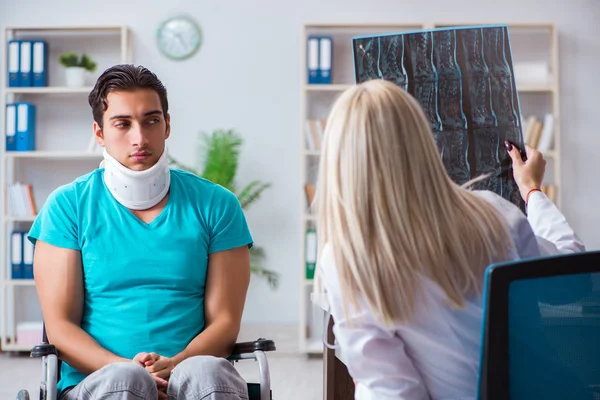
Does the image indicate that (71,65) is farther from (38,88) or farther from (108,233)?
(108,233)

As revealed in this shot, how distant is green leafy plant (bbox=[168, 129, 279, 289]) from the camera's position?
4.41 m

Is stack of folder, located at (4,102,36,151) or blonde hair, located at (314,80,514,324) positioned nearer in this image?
blonde hair, located at (314,80,514,324)

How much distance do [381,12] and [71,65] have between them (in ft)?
6.71

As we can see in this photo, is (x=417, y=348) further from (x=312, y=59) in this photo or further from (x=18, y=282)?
(x=18, y=282)

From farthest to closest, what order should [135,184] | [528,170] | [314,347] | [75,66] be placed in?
[75,66]
[314,347]
[135,184]
[528,170]

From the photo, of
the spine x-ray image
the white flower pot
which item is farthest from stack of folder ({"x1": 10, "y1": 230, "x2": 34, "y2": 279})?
the spine x-ray image

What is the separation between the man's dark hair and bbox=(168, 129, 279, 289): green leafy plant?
237 centimetres

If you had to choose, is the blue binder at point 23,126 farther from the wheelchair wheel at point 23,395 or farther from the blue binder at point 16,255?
the wheelchair wheel at point 23,395

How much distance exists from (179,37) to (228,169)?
98cm

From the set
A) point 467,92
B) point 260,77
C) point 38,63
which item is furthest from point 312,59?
point 467,92

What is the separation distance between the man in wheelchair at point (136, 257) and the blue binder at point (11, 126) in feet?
9.09

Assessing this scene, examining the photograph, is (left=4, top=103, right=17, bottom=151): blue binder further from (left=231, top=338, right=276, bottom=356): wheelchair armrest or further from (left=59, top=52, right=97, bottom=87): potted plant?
(left=231, top=338, right=276, bottom=356): wheelchair armrest

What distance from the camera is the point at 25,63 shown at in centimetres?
448

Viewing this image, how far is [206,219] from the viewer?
1944 mm
